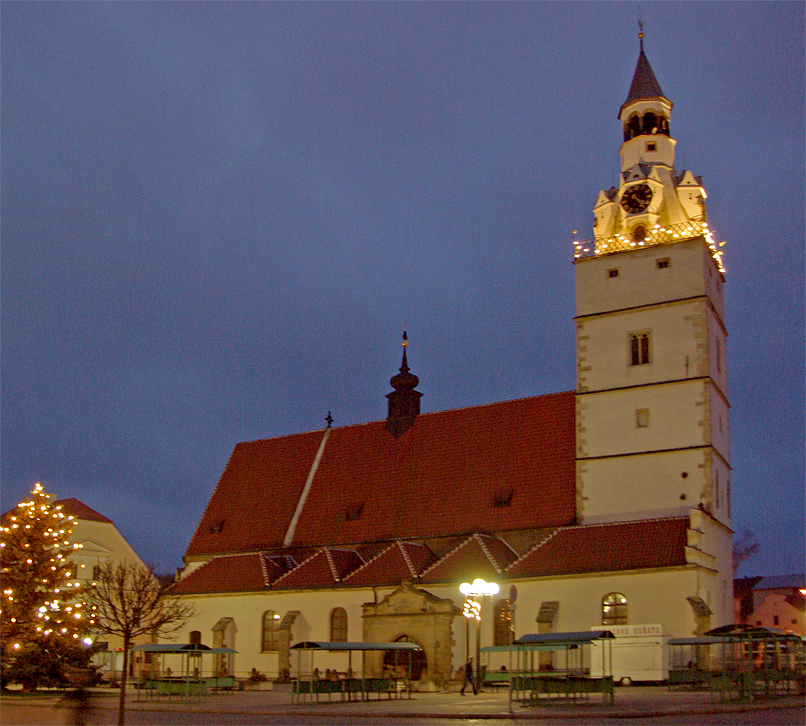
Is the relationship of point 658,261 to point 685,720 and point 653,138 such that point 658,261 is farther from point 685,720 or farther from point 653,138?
point 685,720

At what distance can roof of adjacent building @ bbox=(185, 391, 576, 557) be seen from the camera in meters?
43.7

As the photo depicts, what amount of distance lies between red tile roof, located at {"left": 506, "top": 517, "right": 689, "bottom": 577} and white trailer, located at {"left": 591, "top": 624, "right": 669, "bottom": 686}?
3.65m

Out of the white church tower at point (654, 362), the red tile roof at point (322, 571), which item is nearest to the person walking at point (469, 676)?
the white church tower at point (654, 362)

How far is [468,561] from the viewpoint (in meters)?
40.7

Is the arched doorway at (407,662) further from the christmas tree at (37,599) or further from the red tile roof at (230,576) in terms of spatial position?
the christmas tree at (37,599)

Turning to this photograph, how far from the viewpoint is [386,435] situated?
5075cm

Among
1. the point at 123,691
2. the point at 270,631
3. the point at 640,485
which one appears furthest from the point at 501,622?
the point at 123,691

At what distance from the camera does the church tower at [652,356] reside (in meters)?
39.9

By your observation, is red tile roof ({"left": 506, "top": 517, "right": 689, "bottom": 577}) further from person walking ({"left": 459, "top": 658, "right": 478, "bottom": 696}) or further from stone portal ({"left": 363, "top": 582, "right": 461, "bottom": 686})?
person walking ({"left": 459, "top": 658, "right": 478, "bottom": 696})

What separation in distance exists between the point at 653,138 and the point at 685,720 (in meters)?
31.0

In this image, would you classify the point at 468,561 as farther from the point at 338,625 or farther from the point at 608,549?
the point at 338,625

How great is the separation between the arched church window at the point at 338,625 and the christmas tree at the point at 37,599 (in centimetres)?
1224

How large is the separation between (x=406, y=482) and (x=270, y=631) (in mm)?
9270

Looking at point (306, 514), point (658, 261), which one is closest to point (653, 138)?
point (658, 261)
